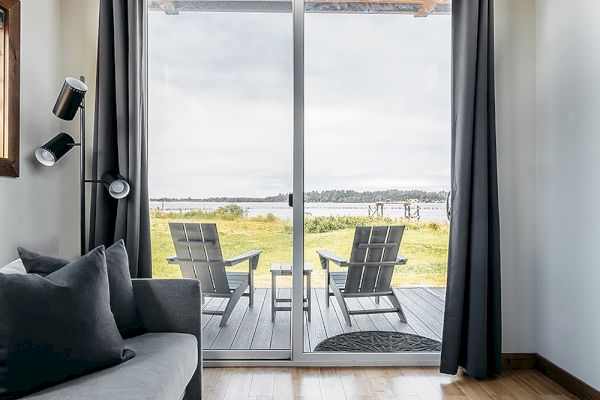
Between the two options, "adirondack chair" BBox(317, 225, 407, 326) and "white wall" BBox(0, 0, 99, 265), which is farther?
"adirondack chair" BBox(317, 225, 407, 326)

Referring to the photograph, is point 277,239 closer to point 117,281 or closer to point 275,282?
point 275,282

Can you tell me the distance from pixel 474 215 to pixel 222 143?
66.9 inches

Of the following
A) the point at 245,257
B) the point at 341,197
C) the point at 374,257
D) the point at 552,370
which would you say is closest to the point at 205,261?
the point at 245,257

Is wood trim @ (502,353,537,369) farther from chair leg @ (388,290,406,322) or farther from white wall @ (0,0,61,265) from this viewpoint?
white wall @ (0,0,61,265)

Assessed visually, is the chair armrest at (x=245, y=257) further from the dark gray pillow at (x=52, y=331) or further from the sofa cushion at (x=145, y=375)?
the dark gray pillow at (x=52, y=331)

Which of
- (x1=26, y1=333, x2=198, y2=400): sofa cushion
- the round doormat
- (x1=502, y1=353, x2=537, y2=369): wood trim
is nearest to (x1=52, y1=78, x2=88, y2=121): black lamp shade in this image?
(x1=26, y1=333, x2=198, y2=400): sofa cushion

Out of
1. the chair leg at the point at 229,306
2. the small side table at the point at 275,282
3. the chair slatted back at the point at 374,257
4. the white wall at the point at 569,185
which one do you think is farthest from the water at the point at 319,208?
the white wall at the point at 569,185

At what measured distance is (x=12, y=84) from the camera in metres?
2.55

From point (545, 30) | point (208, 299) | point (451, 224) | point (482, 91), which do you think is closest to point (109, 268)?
point (208, 299)

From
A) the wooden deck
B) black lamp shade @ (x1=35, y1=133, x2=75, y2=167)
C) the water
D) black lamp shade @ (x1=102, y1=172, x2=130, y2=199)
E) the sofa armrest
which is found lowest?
the wooden deck

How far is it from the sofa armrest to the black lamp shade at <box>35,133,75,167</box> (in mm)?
884

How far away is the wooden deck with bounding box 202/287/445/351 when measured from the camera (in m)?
3.27

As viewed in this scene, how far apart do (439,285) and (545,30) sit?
1.80m

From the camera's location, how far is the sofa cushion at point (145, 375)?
1.65 meters
